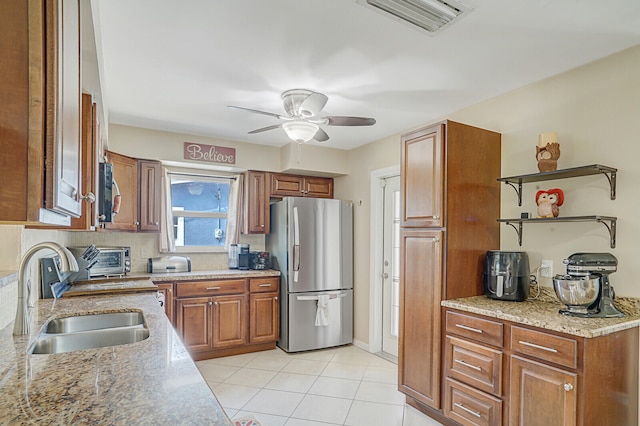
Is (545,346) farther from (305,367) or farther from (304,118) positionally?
(305,367)

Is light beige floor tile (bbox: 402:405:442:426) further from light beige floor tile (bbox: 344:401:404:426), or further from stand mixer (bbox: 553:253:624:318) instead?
stand mixer (bbox: 553:253:624:318)

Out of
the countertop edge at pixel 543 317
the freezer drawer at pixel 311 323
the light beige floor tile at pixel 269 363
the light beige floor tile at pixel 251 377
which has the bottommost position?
the light beige floor tile at pixel 269 363

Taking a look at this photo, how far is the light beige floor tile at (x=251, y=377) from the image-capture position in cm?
333

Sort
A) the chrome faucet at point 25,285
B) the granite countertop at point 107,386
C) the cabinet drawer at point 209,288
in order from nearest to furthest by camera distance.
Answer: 1. the granite countertop at point 107,386
2. the chrome faucet at point 25,285
3. the cabinet drawer at point 209,288

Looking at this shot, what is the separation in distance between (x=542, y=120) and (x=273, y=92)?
1.95 meters

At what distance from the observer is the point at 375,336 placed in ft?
13.8

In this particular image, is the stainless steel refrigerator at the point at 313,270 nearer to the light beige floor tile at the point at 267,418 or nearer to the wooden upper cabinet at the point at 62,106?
the light beige floor tile at the point at 267,418

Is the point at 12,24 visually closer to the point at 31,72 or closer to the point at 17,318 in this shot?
the point at 31,72

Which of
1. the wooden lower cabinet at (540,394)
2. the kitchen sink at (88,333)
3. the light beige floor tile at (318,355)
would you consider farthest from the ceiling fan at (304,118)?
the light beige floor tile at (318,355)

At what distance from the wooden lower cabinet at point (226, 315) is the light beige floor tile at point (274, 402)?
98 cm

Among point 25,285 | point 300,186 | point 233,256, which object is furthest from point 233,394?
point 300,186

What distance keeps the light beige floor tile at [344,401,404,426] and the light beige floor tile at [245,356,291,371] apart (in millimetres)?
1042

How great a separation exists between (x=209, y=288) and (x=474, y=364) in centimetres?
265

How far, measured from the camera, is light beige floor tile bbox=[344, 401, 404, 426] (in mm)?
2672
